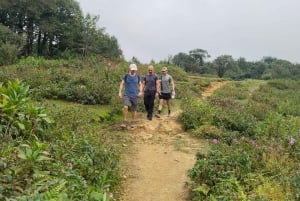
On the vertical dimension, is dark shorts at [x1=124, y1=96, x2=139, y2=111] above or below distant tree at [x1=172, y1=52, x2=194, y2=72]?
below

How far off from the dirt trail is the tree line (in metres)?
30.8

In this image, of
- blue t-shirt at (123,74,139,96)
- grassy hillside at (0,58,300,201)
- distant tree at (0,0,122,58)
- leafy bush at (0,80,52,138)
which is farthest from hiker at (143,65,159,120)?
distant tree at (0,0,122,58)

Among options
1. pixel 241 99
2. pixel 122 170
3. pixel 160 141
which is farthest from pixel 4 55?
pixel 122 170

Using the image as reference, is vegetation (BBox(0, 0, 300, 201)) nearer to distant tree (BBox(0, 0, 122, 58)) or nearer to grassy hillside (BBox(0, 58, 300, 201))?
grassy hillside (BBox(0, 58, 300, 201))

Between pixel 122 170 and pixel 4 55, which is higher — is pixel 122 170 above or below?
below

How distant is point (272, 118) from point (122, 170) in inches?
191

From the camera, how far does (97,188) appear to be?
6188 mm

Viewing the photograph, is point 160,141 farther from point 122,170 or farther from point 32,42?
point 32,42

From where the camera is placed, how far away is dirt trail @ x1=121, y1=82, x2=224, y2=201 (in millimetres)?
7289

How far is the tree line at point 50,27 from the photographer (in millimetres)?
44844

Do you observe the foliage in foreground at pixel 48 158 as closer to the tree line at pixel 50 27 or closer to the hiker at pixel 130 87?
the hiker at pixel 130 87

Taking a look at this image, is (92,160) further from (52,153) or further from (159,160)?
(159,160)

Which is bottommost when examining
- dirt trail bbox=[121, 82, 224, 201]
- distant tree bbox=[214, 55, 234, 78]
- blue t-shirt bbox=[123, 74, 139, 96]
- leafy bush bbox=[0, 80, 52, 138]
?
dirt trail bbox=[121, 82, 224, 201]

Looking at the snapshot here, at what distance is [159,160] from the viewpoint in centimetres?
926
